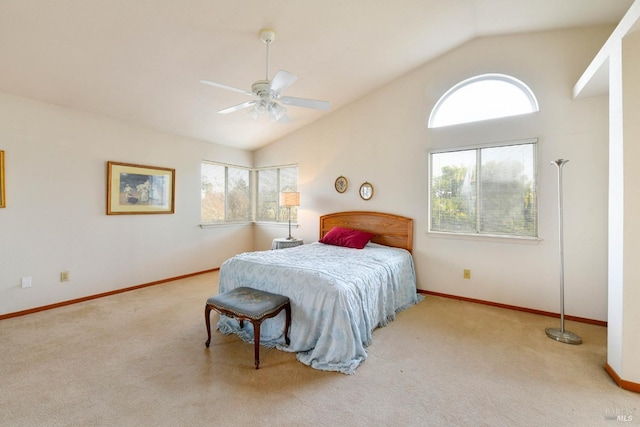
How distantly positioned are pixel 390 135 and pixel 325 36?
1.72m

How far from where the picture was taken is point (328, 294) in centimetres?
223

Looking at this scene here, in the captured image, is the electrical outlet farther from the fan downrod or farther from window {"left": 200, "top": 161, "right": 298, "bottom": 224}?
the fan downrod

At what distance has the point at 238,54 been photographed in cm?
295

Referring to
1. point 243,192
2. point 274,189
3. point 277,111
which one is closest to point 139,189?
point 243,192

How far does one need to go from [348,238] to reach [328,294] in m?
1.90

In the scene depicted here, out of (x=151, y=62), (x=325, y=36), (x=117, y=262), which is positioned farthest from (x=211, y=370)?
(x=325, y=36)

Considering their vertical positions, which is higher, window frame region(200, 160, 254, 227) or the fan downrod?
the fan downrod

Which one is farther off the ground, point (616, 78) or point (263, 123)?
point (263, 123)

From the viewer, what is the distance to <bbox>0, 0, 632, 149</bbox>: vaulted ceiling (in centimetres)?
232

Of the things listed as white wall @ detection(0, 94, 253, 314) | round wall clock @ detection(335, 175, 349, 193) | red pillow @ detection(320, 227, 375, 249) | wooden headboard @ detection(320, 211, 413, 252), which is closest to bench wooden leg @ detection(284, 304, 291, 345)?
red pillow @ detection(320, 227, 375, 249)

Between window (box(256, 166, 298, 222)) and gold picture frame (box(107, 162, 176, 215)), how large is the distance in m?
1.76

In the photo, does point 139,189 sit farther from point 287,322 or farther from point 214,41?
point 287,322

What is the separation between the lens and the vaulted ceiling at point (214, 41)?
2.32 metres

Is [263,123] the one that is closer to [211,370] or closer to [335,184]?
[335,184]
